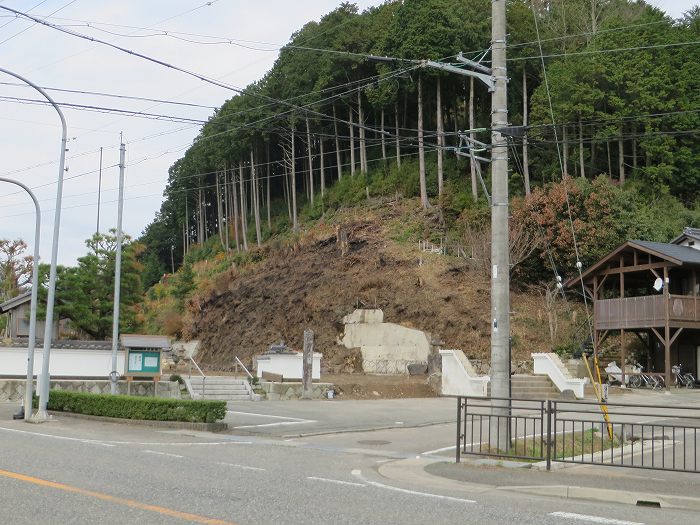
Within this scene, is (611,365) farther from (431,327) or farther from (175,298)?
(175,298)

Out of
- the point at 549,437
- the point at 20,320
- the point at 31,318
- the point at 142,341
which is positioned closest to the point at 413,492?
the point at 549,437

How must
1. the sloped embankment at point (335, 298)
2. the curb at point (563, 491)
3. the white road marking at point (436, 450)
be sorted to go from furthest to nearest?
the sloped embankment at point (335, 298), the white road marking at point (436, 450), the curb at point (563, 491)

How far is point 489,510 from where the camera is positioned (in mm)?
8422

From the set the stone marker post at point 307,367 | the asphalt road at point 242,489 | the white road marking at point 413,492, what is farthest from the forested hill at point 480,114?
the white road marking at point 413,492

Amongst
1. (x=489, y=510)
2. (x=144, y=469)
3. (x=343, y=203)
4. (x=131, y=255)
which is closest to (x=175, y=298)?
(x=343, y=203)

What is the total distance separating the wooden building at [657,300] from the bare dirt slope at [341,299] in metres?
4.06

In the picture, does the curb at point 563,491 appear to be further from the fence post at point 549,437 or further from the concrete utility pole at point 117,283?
the concrete utility pole at point 117,283

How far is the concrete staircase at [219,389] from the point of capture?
87.7 feet

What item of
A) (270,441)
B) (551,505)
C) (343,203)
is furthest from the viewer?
(343,203)

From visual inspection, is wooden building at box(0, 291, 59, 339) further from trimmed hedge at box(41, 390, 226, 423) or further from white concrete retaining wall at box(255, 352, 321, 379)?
trimmed hedge at box(41, 390, 226, 423)

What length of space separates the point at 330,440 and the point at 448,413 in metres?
7.12

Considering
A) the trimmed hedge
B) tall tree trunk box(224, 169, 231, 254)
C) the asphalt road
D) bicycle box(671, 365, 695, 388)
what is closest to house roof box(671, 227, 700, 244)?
bicycle box(671, 365, 695, 388)

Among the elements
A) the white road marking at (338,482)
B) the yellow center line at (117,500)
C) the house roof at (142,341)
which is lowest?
the white road marking at (338,482)

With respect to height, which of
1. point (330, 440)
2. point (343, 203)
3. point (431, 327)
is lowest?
point (330, 440)
